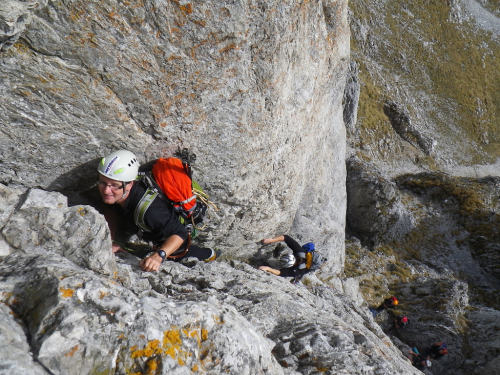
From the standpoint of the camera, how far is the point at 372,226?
87.8ft

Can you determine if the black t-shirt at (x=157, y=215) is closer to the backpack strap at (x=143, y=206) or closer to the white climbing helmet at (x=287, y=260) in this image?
the backpack strap at (x=143, y=206)

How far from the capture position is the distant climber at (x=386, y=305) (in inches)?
793

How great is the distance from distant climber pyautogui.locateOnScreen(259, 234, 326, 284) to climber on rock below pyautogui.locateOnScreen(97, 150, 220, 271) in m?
4.46

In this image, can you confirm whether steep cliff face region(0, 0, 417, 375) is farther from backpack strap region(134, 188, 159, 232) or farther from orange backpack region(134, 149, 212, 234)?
backpack strap region(134, 188, 159, 232)

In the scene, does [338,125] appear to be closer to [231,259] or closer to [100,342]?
[231,259]

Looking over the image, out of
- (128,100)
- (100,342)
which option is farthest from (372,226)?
(100,342)

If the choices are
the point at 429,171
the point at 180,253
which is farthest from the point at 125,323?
the point at 429,171

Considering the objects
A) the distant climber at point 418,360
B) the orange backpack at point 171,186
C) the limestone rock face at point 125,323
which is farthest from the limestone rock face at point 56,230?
the distant climber at point 418,360

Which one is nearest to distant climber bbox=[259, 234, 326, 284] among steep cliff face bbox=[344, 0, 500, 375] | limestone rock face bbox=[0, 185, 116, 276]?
limestone rock face bbox=[0, 185, 116, 276]

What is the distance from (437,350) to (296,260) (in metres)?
11.1

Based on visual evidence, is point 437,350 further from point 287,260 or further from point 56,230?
point 56,230

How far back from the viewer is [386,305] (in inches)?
798

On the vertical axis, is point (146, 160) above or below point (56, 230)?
above

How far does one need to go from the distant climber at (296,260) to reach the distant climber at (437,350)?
9.87m
